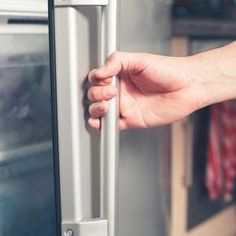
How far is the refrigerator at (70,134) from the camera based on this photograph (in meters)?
0.66

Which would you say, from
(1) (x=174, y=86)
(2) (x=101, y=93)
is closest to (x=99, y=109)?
(2) (x=101, y=93)

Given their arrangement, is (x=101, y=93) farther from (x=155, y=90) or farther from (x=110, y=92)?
(x=155, y=90)

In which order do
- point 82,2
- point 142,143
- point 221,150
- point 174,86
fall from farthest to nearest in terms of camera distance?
point 221,150 → point 142,143 → point 174,86 → point 82,2

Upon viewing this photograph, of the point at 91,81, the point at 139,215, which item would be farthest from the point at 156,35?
the point at 91,81

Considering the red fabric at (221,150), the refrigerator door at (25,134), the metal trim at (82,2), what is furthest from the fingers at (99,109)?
the red fabric at (221,150)

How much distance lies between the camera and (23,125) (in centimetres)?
88

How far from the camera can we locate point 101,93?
0.66 meters

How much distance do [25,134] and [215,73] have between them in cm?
40

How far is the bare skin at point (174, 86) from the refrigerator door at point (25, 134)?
0.55ft

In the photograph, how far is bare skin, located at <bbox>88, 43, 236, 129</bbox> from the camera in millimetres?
845

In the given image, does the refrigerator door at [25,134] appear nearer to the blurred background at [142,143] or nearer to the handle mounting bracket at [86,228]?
the blurred background at [142,143]

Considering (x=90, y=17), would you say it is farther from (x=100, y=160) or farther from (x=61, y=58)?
(x=100, y=160)

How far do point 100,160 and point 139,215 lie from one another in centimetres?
61

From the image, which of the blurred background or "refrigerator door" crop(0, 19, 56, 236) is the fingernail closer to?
the blurred background
